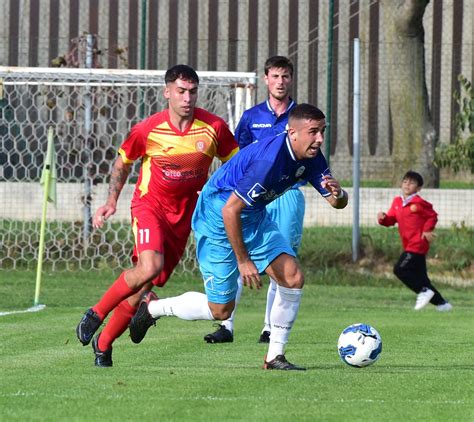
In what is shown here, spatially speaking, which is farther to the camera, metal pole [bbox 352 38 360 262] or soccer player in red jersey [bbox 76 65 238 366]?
metal pole [bbox 352 38 360 262]

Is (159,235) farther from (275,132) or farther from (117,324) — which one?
(275,132)

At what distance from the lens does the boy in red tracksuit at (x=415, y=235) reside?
14.7 meters

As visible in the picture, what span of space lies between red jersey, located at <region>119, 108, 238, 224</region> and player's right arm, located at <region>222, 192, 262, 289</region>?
1.26 meters

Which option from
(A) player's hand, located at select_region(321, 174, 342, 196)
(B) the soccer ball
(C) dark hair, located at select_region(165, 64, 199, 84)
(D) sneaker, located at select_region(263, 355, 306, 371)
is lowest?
(D) sneaker, located at select_region(263, 355, 306, 371)

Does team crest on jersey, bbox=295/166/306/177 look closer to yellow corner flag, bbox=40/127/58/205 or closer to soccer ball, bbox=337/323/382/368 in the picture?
soccer ball, bbox=337/323/382/368

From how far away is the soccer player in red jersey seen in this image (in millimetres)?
8938

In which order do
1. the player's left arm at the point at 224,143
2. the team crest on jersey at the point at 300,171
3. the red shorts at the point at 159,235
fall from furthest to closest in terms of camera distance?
the player's left arm at the point at 224,143 → the red shorts at the point at 159,235 → the team crest on jersey at the point at 300,171

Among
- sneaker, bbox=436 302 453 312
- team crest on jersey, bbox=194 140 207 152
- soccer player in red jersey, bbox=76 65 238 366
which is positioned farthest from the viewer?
sneaker, bbox=436 302 453 312

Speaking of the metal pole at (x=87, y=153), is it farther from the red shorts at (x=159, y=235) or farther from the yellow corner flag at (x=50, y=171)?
the red shorts at (x=159, y=235)

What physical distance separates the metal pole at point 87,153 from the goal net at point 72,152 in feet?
0.04

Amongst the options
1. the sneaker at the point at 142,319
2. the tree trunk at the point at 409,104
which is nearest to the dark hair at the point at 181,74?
the sneaker at the point at 142,319

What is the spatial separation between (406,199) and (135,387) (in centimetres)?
812

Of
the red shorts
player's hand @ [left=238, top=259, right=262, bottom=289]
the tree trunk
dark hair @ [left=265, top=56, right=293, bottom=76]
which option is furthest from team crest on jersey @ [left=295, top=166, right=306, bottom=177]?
the tree trunk

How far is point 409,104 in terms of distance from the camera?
19062 millimetres
